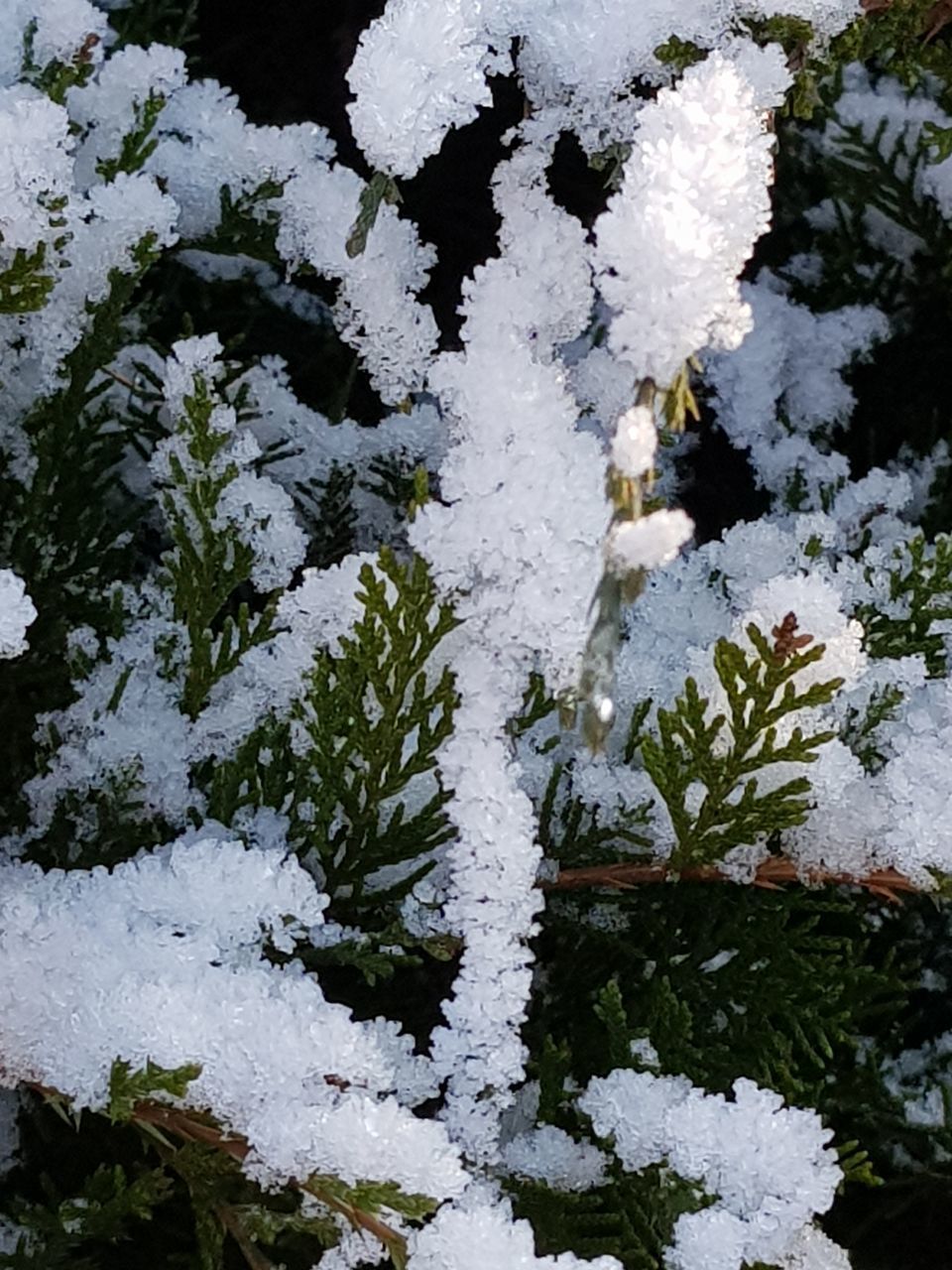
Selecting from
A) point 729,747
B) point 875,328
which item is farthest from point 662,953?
point 875,328

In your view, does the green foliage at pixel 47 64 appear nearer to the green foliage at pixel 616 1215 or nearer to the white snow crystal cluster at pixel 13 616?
the white snow crystal cluster at pixel 13 616

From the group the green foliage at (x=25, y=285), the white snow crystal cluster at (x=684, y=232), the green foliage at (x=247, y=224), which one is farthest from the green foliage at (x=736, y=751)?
the green foliage at (x=247, y=224)

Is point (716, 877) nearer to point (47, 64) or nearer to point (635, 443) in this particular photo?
point (635, 443)

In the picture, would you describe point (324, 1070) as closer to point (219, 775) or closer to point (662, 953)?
point (219, 775)

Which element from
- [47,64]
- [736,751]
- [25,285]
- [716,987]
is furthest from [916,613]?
[47,64]

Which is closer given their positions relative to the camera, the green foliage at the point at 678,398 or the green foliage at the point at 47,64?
the green foliage at the point at 678,398
